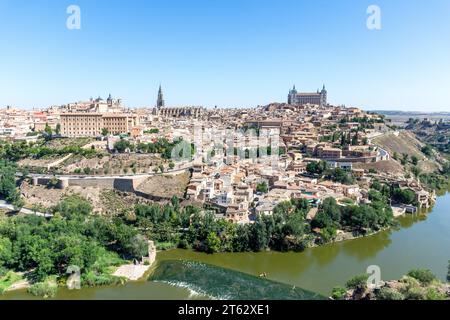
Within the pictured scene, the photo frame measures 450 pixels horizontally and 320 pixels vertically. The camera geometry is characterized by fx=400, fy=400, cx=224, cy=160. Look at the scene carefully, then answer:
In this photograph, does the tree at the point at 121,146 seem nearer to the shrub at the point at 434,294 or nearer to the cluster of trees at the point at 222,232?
the cluster of trees at the point at 222,232

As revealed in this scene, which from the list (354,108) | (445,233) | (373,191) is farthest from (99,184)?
(354,108)

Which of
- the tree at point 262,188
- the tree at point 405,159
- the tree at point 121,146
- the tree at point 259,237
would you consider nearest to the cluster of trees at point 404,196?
the tree at point 262,188

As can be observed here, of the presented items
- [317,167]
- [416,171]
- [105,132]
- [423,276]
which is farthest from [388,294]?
[105,132]

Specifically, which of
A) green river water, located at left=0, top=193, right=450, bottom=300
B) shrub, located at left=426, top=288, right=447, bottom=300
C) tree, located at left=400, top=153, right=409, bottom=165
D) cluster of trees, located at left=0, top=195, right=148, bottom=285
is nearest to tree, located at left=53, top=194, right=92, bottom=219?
cluster of trees, located at left=0, top=195, right=148, bottom=285

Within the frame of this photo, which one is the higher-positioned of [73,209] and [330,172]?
[330,172]

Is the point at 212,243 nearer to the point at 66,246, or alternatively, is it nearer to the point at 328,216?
the point at 66,246

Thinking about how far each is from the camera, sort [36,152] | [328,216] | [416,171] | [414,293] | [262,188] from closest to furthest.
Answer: [414,293]
[328,216]
[262,188]
[36,152]
[416,171]
